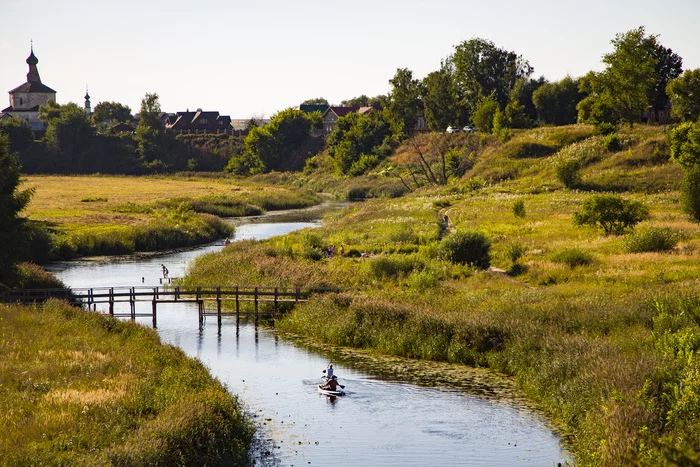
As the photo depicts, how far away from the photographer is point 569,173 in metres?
89.4

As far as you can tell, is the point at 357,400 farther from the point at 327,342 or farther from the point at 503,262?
the point at 503,262

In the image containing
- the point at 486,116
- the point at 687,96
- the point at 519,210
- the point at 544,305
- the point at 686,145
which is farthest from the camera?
the point at 486,116

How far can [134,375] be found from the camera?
30.7 m

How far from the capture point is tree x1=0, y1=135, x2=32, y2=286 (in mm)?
46969

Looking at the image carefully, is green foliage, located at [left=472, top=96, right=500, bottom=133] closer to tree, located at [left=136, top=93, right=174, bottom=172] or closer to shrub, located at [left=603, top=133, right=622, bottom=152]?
shrub, located at [left=603, top=133, right=622, bottom=152]

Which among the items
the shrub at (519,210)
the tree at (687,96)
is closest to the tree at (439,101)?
the tree at (687,96)

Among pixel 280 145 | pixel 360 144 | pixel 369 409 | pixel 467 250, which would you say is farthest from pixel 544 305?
pixel 280 145

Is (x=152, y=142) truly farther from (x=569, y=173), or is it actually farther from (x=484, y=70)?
(x=569, y=173)

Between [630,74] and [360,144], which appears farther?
[360,144]

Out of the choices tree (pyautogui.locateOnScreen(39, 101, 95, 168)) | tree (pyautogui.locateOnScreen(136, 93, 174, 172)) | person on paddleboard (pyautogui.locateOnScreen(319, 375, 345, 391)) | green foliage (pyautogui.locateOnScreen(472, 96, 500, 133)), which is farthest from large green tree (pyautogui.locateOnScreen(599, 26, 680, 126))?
tree (pyautogui.locateOnScreen(39, 101, 95, 168))

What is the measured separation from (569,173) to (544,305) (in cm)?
5249

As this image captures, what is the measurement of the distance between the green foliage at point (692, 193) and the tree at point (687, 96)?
1612 inches

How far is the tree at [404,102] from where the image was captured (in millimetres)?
151000

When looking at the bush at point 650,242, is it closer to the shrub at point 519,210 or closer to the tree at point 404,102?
the shrub at point 519,210
